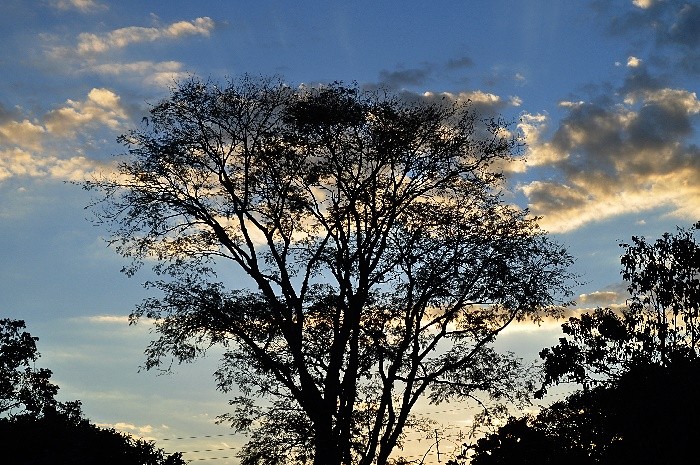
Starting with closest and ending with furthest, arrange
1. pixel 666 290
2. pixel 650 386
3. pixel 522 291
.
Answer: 1. pixel 650 386
2. pixel 666 290
3. pixel 522 291

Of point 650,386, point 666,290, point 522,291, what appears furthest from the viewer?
point 522,291

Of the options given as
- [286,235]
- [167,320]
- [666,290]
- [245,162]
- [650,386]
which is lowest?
[650,386]

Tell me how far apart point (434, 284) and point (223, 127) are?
9840 millimetres

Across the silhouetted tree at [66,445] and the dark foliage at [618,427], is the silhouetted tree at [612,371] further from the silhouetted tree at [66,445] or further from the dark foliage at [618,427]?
the silhouetted tree at [66,445]

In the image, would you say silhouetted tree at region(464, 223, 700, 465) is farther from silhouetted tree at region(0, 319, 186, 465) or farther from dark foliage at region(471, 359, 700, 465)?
silhouetted tree at region(0, 319, 186, 465)

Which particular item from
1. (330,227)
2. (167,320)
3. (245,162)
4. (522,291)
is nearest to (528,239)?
(522,291)

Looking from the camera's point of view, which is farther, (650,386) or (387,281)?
(387,281)

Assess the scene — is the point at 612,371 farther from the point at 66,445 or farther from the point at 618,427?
the point at 66,445

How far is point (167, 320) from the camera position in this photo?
29406 millimetres

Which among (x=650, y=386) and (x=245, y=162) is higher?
(x=245, y=162)

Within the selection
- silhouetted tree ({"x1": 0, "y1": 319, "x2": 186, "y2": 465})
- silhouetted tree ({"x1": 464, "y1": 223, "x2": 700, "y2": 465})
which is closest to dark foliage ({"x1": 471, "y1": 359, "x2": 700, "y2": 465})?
silhouetted tree ({"x1": 464, "y1": 223, "x2": 700, "y2": 465})

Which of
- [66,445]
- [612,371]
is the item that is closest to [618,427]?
[612,371]

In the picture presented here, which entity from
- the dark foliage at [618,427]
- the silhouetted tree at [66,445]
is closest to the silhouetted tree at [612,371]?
the dark foliage at [618,427]

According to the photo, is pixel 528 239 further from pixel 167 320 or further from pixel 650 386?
pixel 167 320
